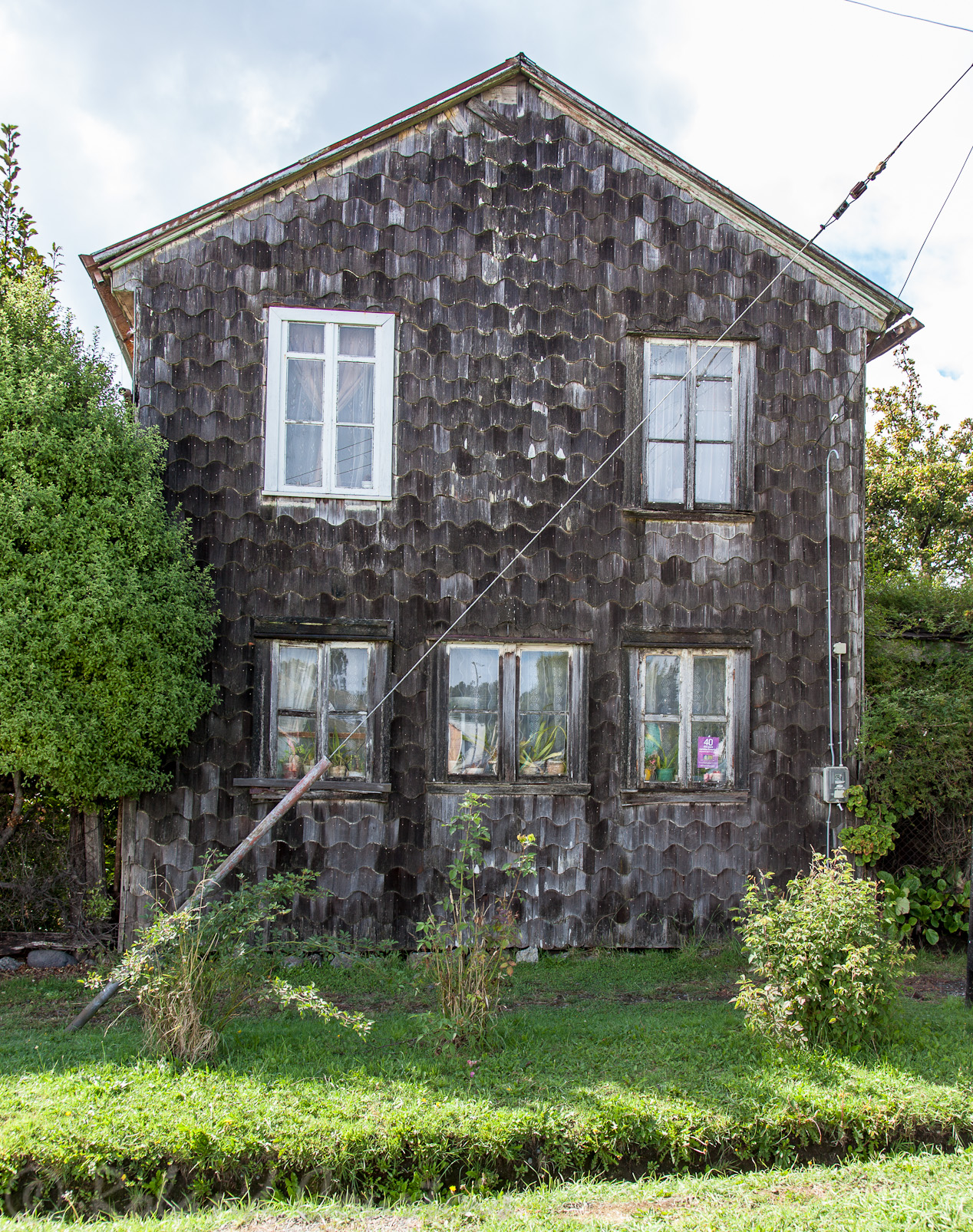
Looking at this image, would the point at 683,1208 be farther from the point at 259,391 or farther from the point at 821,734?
the point at 259,391

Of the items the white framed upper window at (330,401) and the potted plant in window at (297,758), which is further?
the white framed upper window at (330,401)

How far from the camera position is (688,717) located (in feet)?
27.2

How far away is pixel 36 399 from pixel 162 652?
218 centimetres

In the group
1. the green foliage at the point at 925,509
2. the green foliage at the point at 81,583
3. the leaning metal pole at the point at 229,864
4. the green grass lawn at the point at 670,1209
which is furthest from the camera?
the green foliage at the point at 925,509

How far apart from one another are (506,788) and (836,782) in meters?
3.20

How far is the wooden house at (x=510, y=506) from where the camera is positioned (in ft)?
25.6

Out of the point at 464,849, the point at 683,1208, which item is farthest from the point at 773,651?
the point at 683,1208

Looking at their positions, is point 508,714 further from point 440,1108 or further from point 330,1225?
point 330,1225

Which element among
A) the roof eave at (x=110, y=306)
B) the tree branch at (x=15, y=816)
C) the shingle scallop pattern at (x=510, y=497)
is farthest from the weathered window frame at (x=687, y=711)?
the roof eave at (x=110, y=306)

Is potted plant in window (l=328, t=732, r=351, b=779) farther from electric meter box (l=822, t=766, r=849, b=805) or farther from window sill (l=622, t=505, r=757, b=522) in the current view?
electric meter box (l=822, t=766, r=849, b=805)

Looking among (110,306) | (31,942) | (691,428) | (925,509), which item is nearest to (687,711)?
(691,428)

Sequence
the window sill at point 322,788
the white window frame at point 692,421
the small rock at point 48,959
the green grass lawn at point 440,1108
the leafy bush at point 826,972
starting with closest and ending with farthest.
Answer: the green grass lawn at point 440,1108 → the leafy bush at point 826,972 → the small rock at point 48,959 → the window sill at point 322,788 → the white window frame at point 692,421

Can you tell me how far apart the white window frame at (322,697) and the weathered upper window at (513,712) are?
0.70 meters

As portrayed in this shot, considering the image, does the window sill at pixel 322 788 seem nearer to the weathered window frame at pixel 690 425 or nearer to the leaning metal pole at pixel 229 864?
the leaning metal pole at pixel 229 864
